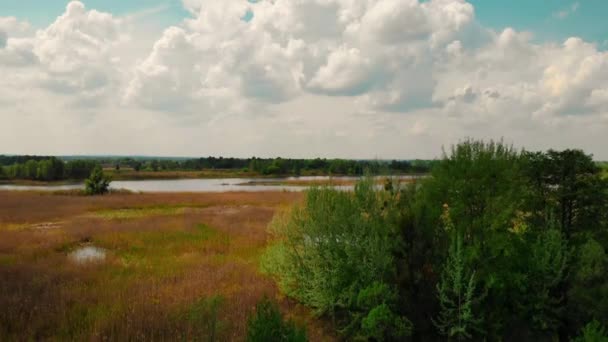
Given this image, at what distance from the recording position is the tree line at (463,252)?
12.3 m

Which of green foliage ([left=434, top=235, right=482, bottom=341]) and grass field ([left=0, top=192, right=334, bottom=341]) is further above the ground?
green foliage ([left=434, top=235, right=482, bottom=341])

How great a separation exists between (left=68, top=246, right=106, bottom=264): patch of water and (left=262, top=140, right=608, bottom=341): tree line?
10.8 m

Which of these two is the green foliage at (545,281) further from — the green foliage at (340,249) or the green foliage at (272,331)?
the green foliage at (272,331)

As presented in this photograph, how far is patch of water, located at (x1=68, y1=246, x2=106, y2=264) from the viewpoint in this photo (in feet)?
63.8

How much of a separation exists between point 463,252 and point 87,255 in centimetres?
1923

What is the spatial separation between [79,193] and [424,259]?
59.8 m

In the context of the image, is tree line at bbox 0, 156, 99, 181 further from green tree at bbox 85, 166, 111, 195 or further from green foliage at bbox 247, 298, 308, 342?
green foliage at bbox 247, 298, 308, 342

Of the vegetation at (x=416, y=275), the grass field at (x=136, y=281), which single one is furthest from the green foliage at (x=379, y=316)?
the grass field at (x=136, y=281)

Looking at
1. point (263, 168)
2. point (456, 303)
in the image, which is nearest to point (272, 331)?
point (456, 303)

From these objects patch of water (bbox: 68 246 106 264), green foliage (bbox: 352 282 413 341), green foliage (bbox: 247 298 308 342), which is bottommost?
patch of water (bbox: 68 246 106 264)

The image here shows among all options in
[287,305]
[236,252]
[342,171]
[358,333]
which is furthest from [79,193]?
[342,171]

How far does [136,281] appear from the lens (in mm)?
15906

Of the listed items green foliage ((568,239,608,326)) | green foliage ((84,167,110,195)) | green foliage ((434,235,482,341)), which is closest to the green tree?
green foliage ((84,167,110,195))

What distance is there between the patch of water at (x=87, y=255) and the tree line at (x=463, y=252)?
1083 cm
